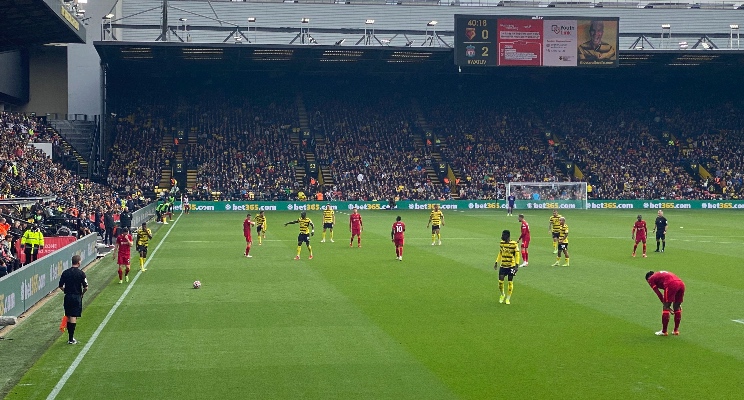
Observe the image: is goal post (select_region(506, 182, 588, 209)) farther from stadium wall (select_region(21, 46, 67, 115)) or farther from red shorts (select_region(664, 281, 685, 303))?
red shorts (select_region(664, 281, 685, 303))

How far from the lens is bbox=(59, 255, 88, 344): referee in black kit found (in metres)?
16.6

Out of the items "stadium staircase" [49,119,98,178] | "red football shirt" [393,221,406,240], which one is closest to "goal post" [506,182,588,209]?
"stadium staircase" [49,119,98,178]

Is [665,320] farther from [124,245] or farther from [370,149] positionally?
[370,149]

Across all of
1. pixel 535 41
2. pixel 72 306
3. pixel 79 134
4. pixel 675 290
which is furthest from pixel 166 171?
pixel 675 290

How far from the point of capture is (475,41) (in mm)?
62219

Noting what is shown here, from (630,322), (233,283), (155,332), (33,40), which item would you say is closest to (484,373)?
(630,322)

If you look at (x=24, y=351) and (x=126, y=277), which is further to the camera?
(x=126, y=277)

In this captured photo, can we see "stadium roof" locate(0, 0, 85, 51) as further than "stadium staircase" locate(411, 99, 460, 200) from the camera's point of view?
No

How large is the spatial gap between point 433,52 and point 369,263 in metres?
41.0

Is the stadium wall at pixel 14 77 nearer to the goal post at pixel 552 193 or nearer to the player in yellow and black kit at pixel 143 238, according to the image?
the player in yellow and black kit at pixel 143 238

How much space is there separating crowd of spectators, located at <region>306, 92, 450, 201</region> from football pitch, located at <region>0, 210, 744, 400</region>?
134ft

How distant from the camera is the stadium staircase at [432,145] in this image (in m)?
76.5

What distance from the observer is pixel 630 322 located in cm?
1836

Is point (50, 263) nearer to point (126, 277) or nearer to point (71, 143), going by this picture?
point (126, 277)
